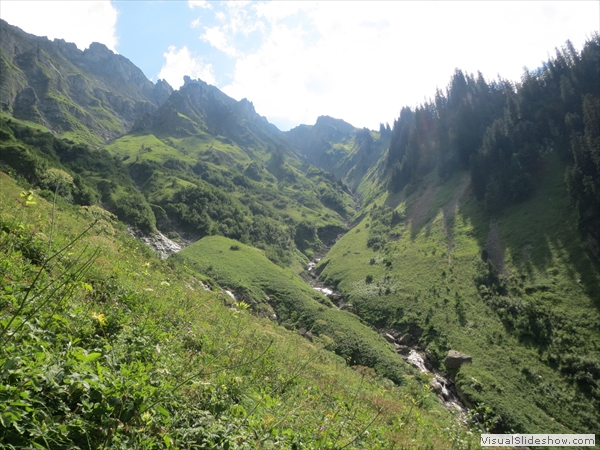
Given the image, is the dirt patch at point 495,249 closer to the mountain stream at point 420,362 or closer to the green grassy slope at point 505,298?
the green grassy slope at point 505,298

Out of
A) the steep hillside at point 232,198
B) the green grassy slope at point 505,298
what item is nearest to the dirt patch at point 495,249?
the green grassy slope at point 505,298

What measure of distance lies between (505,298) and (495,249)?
16255 millimetres

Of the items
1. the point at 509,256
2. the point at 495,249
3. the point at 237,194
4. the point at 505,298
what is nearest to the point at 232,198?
the point at 237,194

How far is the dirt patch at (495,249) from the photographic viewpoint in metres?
52.1

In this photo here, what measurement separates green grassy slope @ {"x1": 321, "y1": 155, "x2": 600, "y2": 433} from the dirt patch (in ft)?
0.59

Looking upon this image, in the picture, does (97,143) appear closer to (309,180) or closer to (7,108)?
(7,108)

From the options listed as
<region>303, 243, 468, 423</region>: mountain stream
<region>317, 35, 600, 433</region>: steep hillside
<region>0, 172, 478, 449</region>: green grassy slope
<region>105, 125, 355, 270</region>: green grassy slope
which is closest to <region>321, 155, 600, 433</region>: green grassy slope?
<region>317, 35, 600, 433</region>: steep hillside

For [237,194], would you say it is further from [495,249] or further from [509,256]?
[509,256]

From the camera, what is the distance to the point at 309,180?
192875 mm

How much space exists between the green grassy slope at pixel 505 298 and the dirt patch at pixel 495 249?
18cm

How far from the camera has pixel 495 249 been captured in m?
56.8

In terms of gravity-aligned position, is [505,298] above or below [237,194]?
above

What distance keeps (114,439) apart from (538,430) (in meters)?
37.1

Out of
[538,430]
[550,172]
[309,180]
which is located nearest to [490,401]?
[538,430]
